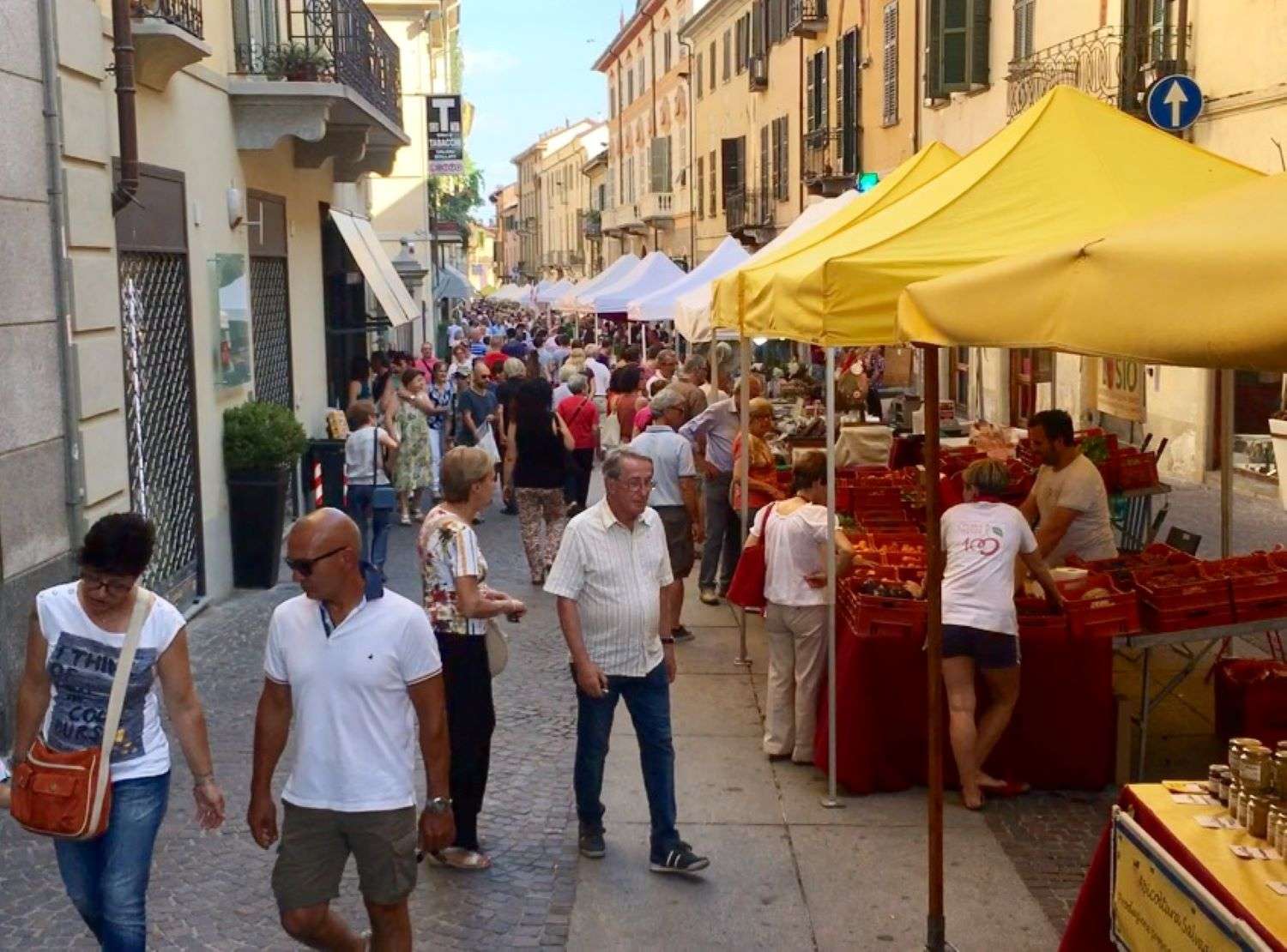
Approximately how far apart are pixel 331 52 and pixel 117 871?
34.9ft

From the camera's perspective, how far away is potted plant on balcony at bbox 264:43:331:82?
13.3 meters

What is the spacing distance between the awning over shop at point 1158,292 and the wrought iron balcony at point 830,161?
27.1 metres

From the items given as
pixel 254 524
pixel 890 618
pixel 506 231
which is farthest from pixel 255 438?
pixel 506 231

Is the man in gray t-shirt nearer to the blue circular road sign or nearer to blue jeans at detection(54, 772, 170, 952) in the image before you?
blue jeans at detection(54, 772, 170, 952)

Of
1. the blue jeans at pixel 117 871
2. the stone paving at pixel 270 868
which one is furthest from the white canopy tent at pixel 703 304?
the blue jeans at pixel 117 871

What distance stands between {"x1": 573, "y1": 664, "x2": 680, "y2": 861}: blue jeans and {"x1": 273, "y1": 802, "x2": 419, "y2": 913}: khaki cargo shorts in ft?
5.63

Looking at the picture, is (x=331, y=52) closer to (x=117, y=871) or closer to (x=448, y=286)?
(x=117, y=871)

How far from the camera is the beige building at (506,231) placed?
437 ft

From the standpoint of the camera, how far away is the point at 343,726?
4387 mm

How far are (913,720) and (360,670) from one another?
353 cm

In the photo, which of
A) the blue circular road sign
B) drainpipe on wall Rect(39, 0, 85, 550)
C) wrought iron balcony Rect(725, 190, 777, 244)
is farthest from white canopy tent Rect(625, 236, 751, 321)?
wrought iron balcony Rect(725, 190, 777, 244)

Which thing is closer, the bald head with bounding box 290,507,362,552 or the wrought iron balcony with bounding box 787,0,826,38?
the bald head with bounding box 290,507,362,552

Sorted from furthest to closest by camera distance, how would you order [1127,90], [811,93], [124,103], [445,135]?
[811,93]
[445,135]
[1127,90]
[124,103]

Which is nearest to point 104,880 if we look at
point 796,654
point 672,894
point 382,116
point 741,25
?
point 672,894
